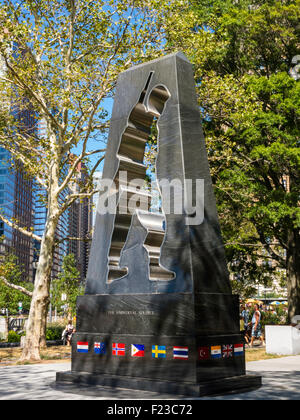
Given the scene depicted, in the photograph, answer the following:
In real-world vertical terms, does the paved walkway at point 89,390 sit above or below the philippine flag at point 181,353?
below

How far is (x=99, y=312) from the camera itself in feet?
28.8

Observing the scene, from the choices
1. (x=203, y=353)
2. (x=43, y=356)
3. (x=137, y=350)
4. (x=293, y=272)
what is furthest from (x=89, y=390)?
(x=293, y=272)

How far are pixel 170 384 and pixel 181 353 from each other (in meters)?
0.50

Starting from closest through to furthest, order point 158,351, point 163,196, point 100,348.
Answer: point 158,351 → point 100,348 → point 163,196

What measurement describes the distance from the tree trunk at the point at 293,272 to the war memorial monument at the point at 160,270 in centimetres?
1465

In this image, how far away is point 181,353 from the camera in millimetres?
7203

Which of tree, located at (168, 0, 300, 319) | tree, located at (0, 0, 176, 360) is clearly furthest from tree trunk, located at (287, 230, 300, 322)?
tree, located at (0, 0, 176, 360)

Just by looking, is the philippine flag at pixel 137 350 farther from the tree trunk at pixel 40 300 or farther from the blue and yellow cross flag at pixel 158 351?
the tree trunk at pixel 40 300

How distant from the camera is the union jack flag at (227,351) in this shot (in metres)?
7.65

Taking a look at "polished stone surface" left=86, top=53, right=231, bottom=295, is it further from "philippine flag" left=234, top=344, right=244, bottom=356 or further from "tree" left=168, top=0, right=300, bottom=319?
"tree" left=168, top=0, right=300, bottom=319

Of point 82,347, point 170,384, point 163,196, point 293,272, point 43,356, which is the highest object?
point 163,196

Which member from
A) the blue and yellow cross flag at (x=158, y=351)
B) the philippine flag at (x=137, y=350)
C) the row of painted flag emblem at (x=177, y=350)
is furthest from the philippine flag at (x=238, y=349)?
the philippine flag at (x=137, y=350)

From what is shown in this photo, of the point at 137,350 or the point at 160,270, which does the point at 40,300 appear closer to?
the point at 160,270

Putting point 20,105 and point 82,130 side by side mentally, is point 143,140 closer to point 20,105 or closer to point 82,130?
point 82,130
